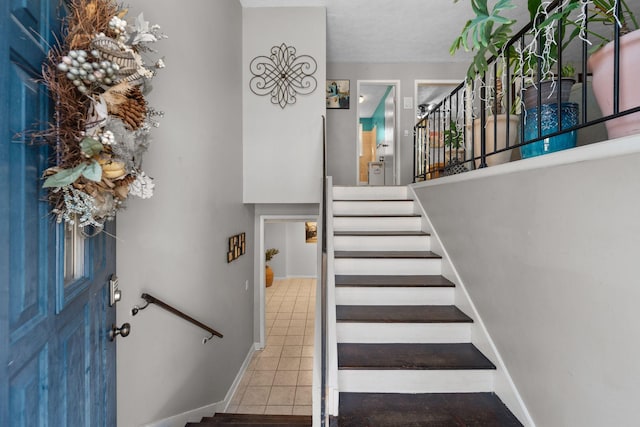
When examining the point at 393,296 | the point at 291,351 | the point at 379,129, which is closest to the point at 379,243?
the point at 393,296

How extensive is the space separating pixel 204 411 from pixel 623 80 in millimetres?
3346

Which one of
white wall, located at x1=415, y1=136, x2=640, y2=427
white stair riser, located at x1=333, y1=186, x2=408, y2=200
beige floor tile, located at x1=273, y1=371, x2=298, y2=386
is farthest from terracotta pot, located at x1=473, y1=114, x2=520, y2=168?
beige floor tile, located at x1=273, y1=371, x2=298, y2=386

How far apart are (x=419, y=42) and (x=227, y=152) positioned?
336 cm

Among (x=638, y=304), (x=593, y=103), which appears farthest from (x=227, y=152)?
(x=593, y=103)

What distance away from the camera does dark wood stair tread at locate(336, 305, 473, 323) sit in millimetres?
1959

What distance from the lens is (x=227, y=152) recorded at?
3.21m

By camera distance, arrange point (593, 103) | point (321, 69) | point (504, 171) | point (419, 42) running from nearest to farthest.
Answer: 1. point (504, 171)
2. point (593, 103)
3. point (321, 69)
4. point (419, 42)

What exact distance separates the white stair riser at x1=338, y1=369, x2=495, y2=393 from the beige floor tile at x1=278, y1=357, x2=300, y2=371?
2750 millimetres

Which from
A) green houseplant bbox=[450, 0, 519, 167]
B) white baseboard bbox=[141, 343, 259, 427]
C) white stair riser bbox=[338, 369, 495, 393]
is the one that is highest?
green houseplant bbox=[450, 0, 519, 167]

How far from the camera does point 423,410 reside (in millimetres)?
1566

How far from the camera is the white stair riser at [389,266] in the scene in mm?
2487

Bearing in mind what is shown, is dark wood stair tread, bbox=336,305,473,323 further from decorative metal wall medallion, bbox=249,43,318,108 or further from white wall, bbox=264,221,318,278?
white wall, bbox=264,221,318,278

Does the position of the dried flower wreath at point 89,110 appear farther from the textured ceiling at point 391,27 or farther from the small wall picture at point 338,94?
the small wall picture at point 338,94

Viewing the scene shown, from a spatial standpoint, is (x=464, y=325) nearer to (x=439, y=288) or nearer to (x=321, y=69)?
(x=439, y=288)
